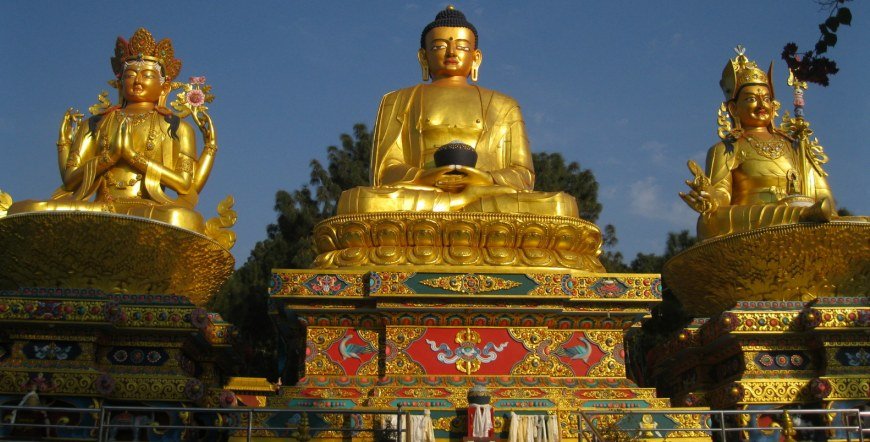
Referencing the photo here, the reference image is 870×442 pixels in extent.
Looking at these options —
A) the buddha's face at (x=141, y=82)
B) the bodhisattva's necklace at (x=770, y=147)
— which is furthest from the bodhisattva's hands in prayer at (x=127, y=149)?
the bodhisattva's necklace at (x=770, y=147)

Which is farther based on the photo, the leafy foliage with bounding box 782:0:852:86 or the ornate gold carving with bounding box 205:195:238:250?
the ornate gold carving with bounding box 205:195:238:250

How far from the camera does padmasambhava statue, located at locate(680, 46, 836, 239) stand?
952 centimetres

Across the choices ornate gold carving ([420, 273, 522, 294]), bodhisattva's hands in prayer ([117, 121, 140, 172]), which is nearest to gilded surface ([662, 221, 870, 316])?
ornate gold carving ([420, 273, 522, 294])

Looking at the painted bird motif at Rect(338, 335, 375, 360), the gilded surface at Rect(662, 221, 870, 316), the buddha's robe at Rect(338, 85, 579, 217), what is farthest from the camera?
the buddha's robe at Rect(338, 85, 579, 217)

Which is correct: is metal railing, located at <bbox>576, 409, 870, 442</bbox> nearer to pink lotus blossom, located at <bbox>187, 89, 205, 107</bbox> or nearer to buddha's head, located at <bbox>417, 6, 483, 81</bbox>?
buddha's head, located at <bbox>417, 6, 483, 81</bbox>

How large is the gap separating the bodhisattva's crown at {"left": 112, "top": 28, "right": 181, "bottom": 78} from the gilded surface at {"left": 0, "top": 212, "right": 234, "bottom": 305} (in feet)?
9.01

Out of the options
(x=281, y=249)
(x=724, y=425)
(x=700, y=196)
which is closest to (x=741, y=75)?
(x=700, y=196)

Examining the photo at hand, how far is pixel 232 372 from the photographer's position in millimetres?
10461

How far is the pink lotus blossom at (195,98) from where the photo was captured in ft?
35.2

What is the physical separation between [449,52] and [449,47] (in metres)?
0.07

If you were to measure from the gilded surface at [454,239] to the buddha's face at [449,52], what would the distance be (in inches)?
140

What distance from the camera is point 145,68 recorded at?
1078 cm

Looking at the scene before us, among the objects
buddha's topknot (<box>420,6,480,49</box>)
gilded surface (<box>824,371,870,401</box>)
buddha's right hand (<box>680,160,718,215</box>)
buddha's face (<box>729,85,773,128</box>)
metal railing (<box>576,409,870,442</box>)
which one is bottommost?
metal railing (<box>576,409,870,442</box>)

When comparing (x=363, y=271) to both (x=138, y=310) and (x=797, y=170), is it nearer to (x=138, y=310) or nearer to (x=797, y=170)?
(x=138, y=310)
